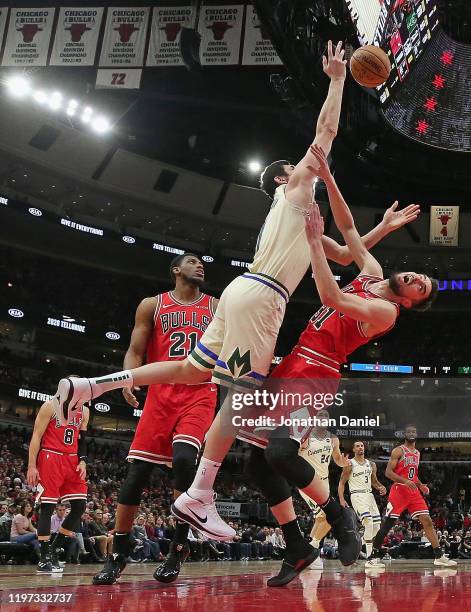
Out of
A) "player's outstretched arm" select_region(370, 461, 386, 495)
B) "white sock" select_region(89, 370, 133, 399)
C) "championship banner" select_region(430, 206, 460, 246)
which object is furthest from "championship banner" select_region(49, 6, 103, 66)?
"championship banner" select_region(430, 206, 460, 246)

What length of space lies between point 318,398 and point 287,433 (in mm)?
282

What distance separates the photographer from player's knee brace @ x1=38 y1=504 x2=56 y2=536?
23.3 feet

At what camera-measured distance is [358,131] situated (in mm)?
15625

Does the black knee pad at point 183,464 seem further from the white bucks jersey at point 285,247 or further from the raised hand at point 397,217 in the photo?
the raised hand at point 397,217

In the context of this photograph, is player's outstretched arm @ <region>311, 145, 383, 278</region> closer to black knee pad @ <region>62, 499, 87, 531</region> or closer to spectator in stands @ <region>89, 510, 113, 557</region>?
black knee pad @ <region>62, 499, 87, 531</region>

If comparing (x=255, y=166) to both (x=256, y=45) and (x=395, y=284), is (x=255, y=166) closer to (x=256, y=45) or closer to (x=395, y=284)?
(x=256, y=45)

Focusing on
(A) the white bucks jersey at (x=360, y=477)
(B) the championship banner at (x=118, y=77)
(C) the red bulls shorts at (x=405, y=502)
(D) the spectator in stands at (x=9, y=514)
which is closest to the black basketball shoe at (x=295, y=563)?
(C) the red bulls shorts at (x=405, y=502)

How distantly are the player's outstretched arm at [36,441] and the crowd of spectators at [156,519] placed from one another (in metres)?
3.34


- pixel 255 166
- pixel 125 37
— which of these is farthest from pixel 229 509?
pixel 125 37

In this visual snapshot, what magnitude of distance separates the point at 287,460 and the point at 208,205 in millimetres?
26379

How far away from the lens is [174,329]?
4.95 metres

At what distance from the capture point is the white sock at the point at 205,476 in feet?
12.6

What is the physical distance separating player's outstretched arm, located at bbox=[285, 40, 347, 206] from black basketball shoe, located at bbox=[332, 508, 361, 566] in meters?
1.89

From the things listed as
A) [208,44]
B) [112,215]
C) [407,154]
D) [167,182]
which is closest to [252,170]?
[167,182]
